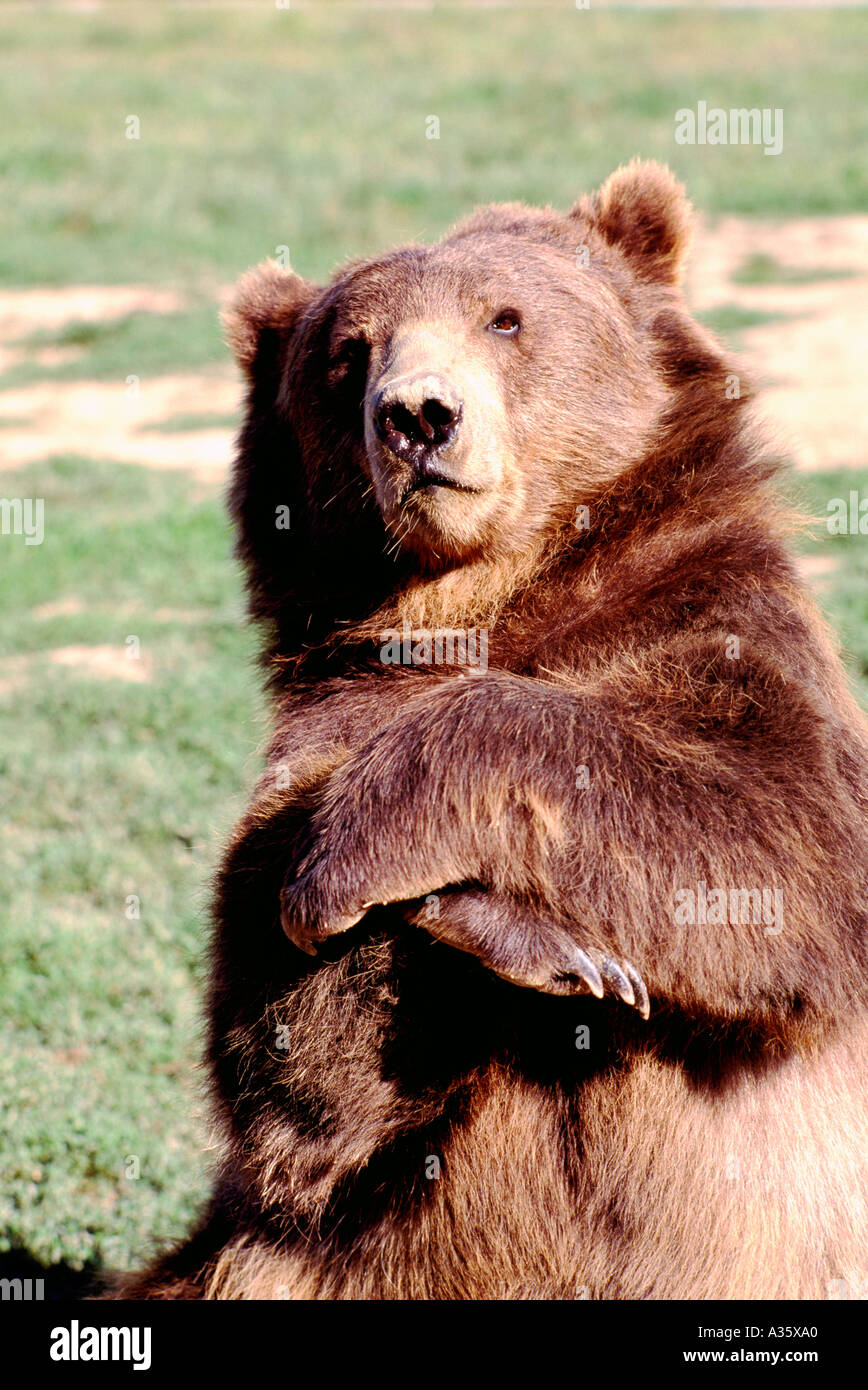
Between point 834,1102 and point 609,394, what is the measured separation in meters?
1.66

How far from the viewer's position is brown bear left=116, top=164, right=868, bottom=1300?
113 inches

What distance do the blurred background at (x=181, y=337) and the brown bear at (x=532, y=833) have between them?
58cm

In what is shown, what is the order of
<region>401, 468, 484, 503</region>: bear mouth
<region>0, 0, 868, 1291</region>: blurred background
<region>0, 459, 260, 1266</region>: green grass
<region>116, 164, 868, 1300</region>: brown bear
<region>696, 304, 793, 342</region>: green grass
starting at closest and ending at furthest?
<region>116, 164, 868, 1300</region>: brown bear
<region>401, 468, 484, 503</region>: bear mouth
<region>0, 459, 260, 1266</region>: green grass
<region>0, 0, 868, 1291</region>: blurred background
<region>696, 304, 793, 342</region>: green grass

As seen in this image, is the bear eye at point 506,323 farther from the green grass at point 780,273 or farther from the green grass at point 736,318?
the green grass at point 780,273

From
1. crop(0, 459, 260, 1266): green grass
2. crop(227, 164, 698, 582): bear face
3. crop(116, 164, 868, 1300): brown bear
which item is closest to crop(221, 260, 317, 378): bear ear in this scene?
crop(227, 164, 698, 582): bear face

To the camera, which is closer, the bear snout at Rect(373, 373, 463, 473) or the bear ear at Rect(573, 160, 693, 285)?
the bear snout at Rect(373, 373, 463, 473)

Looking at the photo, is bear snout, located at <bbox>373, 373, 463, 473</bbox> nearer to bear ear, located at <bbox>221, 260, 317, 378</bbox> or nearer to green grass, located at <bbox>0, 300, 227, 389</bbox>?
bear ear, located at <bbox>221, 260, 317, 378</bbox>

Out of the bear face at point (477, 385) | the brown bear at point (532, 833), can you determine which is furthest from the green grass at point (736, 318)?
the brown bear at point (532, 833)

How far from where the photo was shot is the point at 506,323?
12.4 ft

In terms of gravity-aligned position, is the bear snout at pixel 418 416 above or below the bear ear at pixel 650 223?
below

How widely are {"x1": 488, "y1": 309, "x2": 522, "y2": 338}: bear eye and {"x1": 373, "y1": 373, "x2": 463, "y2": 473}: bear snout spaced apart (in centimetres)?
43

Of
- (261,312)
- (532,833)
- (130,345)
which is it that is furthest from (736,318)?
(532,833)

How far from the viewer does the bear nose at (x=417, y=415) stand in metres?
3.31

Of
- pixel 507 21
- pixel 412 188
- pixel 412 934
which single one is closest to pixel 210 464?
pixel 412 188
